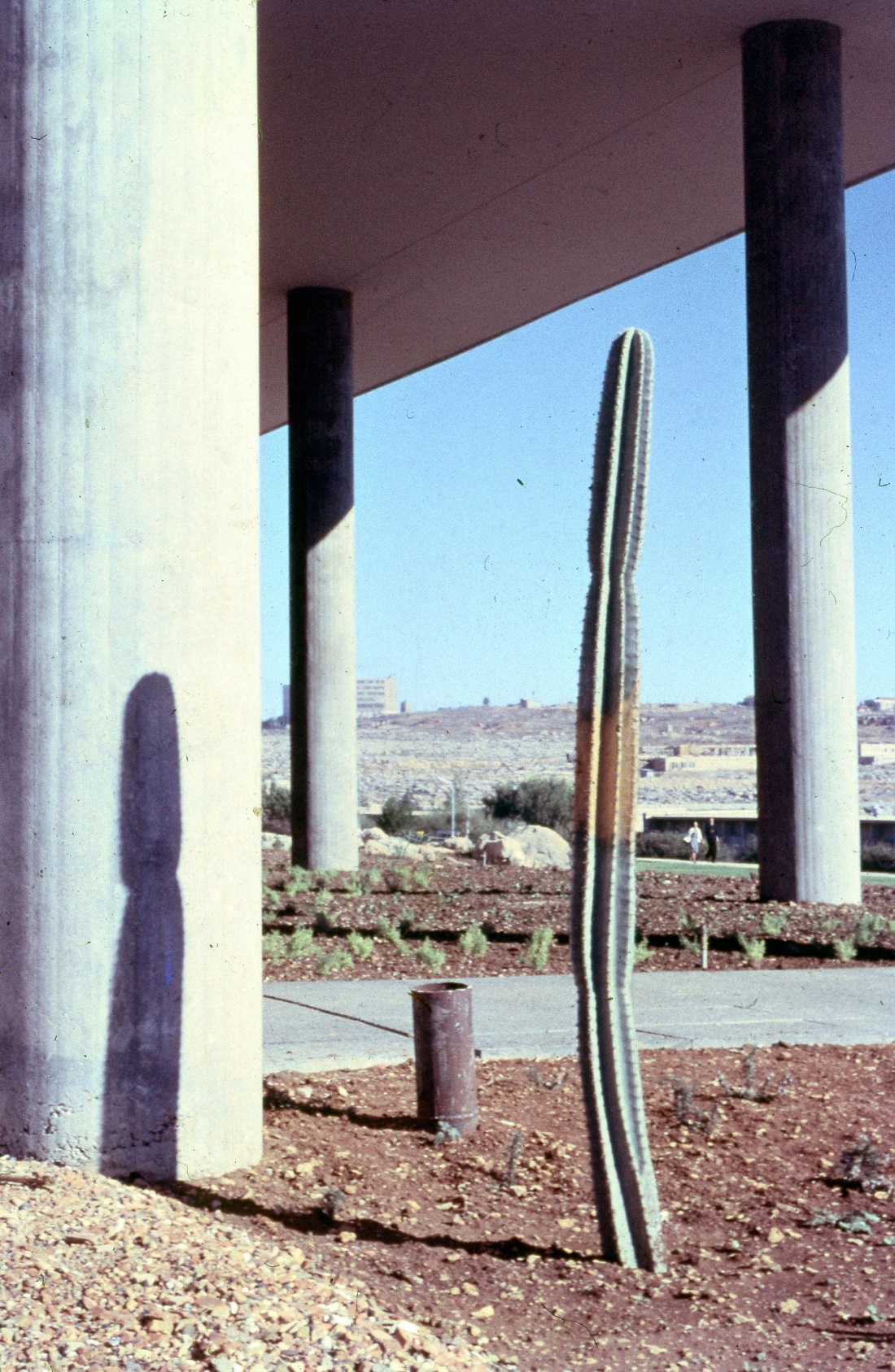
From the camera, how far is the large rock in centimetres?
2341

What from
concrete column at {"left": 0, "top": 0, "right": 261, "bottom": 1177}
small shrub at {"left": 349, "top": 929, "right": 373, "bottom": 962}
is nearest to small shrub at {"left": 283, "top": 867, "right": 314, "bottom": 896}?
small shrub at {"left": 349, "top": 929, "right": 373, "bottom": 962}

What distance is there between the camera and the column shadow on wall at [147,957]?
470 cm

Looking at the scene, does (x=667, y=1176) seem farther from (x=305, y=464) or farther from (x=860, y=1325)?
(x=305, y=464)

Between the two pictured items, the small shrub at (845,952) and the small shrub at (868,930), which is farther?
the small shrub at (868,930)

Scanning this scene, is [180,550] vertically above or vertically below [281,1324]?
above

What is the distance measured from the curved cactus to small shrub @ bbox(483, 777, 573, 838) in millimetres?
32528

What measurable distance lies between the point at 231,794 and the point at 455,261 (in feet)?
57.3

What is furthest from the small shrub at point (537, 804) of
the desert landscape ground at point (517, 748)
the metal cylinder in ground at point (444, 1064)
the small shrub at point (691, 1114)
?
the metal cylinder in ground at point (444, 1064)

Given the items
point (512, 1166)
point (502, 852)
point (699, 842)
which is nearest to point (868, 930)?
point (512, 1166)

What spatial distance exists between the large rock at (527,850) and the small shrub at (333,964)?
12.1 m

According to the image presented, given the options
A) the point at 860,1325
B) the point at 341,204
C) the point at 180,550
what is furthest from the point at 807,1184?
the point at 341,204

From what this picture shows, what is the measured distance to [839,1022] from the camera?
25.5 ft

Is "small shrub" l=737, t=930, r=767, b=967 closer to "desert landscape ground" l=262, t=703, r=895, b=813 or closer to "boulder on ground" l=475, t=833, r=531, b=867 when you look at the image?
"boulder on ground" l=475, t=833, r=531, b=867

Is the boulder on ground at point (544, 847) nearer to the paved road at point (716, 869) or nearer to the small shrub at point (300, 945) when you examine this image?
the paved road at point (716, 869)
